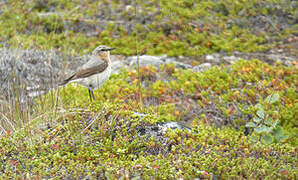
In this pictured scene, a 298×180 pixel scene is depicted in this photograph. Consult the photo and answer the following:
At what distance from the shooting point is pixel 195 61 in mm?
9922

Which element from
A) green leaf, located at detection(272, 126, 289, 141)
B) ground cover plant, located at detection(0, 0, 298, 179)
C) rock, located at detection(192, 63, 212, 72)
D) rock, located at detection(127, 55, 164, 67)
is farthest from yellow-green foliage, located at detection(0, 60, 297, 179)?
rock, located at detection(127, 55, 164, 67)

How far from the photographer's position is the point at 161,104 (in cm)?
726

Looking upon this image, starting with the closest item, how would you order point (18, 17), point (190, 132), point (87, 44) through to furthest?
point (190, 132), point (87, 44), point (18, 17)

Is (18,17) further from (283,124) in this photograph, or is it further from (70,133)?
(283,124)

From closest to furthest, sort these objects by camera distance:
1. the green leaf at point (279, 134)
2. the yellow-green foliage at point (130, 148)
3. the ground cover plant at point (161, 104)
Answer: the green leaf at point (279, 134) → the yellow-green foliage at point (130, 148) → the ground cover plant at point (161, 104)

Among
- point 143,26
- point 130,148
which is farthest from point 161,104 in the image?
point 143,26

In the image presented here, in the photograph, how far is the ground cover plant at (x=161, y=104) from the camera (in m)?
4.73

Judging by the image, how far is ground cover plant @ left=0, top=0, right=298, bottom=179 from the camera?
4727 millimetres

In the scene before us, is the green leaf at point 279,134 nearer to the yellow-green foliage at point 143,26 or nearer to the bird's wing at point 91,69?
the bird's wing at point 91,69

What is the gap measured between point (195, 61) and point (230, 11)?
294 cm

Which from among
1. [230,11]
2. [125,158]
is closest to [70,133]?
[125,158]

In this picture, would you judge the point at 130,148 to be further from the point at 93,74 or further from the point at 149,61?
the point at 149,61

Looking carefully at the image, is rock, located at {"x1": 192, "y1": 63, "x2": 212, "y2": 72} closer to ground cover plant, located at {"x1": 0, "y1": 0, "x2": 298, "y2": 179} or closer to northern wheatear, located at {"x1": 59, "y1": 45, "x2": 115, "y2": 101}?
ground cover plant, located at {"x1": 0, "y1": 0, "x2": 298, "y2": 179}

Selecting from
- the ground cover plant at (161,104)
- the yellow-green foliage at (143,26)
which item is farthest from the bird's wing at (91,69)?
the yellow-green foliage at (143,26)
